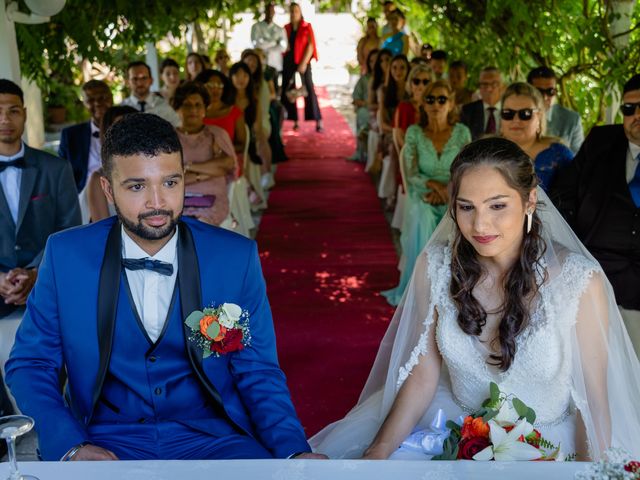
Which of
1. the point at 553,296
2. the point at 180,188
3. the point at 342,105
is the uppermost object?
the point at 180,188

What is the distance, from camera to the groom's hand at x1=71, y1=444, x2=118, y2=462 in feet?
7.54

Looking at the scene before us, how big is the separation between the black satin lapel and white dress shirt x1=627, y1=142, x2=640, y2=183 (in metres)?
2.47

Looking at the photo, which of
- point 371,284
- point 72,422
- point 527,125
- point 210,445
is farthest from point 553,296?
point 371,284

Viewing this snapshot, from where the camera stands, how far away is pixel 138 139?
245cm

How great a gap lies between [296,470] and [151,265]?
83cm

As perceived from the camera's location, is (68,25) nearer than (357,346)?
No

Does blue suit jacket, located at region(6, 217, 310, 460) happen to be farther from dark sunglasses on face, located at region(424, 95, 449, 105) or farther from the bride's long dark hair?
dark sunglasses on face, located at region(424, 95, 449, 105)

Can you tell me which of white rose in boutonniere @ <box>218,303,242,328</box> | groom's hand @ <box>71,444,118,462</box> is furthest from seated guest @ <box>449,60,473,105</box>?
groom's hand @ <box>71,444,118,462</box>

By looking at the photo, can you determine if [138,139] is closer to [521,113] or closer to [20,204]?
[20,204]

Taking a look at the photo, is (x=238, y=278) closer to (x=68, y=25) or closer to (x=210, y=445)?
(x=210, y=445)

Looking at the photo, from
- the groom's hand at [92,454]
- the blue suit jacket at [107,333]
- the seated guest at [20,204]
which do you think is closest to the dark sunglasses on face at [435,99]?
the seated guest at [20,204]

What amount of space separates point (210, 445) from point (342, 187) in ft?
25.5

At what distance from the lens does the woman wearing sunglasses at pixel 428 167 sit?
5.77m

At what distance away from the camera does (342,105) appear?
63.9 feet
